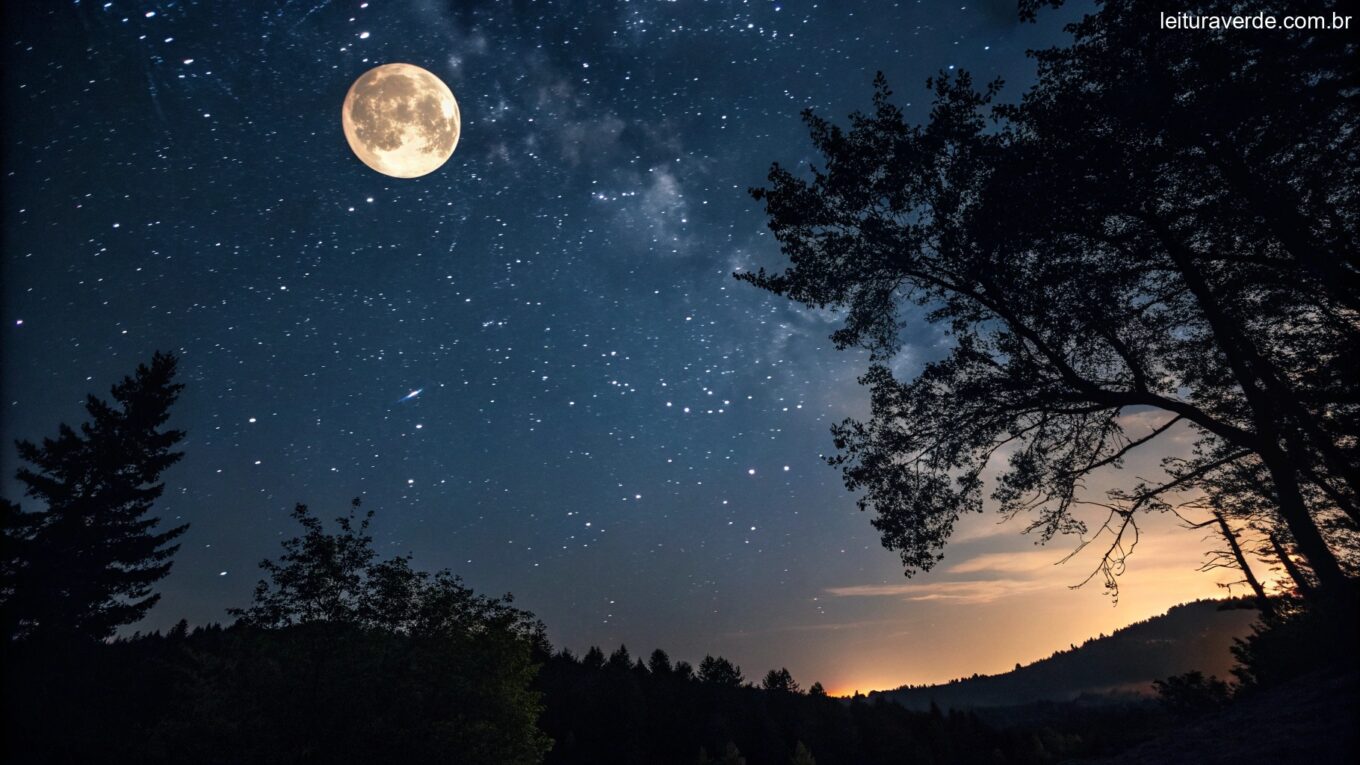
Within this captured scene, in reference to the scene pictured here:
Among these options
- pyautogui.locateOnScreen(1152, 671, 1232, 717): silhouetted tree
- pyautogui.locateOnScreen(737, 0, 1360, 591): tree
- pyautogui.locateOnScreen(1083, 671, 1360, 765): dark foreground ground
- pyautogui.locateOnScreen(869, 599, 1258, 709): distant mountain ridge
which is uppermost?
pyautogui.locateOnScreen(737, 0, 1360, 591): tree

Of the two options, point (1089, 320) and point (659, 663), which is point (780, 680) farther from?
point (1089, 320)

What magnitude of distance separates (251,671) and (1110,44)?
27.4 m

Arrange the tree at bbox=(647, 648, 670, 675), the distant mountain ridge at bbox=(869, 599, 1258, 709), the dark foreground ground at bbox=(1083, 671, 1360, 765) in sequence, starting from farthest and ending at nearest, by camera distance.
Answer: the distant mountain ridge at bbox=(869, 599, 1258, 709)
the tree at bbox=(647, 648, 670, 675)
the dark foreground ground at bbox=(1083, 671, 1360, 765)

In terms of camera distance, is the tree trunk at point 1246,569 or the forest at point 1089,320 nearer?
the forest at point 1089,320

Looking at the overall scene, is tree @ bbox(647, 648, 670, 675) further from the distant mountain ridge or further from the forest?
the distant mountain ridge

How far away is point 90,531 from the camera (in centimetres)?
3253

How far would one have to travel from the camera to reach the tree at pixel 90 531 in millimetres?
29891

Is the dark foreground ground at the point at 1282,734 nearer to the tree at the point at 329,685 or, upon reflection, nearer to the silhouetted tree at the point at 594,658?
the tree at the point at 329,685

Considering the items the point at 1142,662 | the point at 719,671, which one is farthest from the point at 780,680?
the point at 1142,662

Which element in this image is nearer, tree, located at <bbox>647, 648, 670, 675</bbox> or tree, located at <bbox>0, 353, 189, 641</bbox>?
tree, located at <bbox>0, 353, 189, 641</bbox>

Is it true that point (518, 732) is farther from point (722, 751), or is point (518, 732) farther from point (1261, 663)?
point (722, 751)

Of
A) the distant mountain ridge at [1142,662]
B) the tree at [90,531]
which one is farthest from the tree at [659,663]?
the distant mountain ridge at [1142,662]

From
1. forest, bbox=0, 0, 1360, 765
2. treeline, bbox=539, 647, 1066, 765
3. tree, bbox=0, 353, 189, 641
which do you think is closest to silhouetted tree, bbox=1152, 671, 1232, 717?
forest, bbox=0, 0, 1360, 765

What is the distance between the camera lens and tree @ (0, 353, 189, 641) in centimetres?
2989
